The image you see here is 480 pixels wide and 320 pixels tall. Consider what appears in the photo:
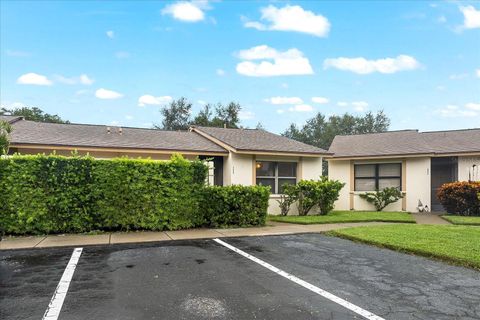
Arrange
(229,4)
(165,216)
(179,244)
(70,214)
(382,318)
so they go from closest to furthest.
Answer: (382,318)
(179,244)
(70,214)
(165,216)
(229,4)

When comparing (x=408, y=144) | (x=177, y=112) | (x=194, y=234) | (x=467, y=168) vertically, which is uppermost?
(x=177, y=112)

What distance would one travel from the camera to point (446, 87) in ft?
68.3

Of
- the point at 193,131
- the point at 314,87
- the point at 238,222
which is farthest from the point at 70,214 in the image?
the point at 314,87

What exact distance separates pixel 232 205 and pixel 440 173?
12762mm

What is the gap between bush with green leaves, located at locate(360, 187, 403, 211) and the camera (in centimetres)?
1603

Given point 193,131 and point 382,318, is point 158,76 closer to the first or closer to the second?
point 193,131

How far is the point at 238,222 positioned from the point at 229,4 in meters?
11.1

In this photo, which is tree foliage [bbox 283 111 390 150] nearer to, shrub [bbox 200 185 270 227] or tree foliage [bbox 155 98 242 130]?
tree foliage [bbox 155 98 242 130]

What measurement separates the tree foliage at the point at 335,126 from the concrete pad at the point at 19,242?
43727mm

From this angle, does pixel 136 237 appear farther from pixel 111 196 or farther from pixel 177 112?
pixel 177 112

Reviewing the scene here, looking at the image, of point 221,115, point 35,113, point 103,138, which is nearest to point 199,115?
point 221,115

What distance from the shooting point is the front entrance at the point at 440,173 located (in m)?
17.3

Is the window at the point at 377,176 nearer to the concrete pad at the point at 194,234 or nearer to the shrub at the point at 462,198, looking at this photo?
the shrub at the point at 462,198

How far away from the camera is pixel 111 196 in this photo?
9.49m
